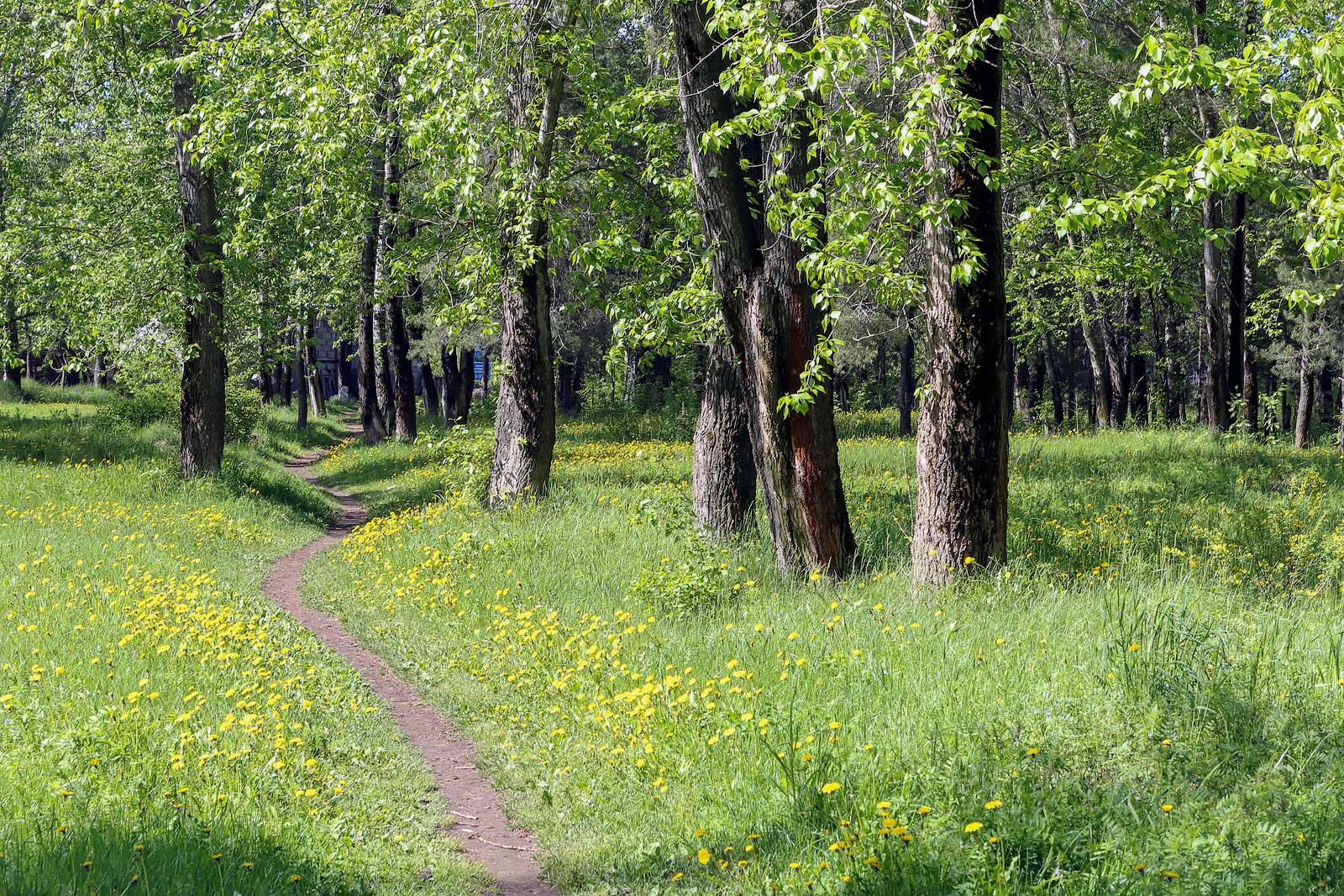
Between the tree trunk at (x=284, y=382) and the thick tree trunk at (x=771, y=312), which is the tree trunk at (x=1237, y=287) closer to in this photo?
Result: the thick tree trunk at (x=771, y=312)

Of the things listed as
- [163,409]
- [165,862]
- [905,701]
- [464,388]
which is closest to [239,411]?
[163,409]

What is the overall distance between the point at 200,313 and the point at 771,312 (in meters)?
12.3

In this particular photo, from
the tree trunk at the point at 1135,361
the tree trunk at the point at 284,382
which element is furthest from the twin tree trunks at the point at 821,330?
the tree trunk at the point at 284,382

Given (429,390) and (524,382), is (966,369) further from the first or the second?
(429,390)

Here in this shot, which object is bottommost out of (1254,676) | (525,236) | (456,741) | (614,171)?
(456,741)

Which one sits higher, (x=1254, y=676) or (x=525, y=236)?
(x=525, y=236)

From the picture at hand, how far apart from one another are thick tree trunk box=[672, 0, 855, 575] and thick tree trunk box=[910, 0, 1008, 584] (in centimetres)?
116

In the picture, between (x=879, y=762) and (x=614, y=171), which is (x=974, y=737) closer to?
(x=879, y=762)

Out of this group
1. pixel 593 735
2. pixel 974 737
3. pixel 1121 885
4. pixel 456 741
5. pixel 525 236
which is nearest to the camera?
pixel 1121 885

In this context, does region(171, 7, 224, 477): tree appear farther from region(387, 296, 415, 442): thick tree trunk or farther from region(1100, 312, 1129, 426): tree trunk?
region(1100, 312, 1129, 426): tree trunk

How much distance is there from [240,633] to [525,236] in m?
5.53

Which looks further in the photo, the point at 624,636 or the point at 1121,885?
the point at 624,636

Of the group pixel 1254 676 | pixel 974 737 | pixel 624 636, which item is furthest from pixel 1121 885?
pixel 624 636

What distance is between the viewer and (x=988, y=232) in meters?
7.54
